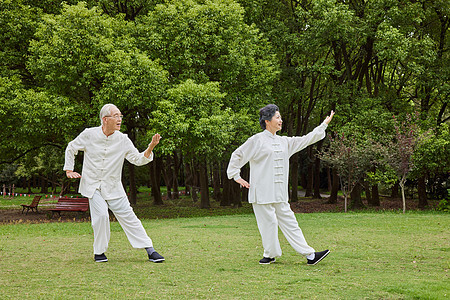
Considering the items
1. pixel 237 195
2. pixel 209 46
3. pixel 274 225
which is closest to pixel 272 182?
pixel 274 225

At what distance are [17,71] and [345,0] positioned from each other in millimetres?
17935

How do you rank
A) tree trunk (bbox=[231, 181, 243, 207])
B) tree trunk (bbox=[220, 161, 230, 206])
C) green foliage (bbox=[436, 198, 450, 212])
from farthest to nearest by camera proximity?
1. tree trunk (bbox=[220, 161, 230, 206])
2. tree trunk (bbox=[231, 181, 243, 207])
3. green foliage (bbox=[436, 198, 450, 212])

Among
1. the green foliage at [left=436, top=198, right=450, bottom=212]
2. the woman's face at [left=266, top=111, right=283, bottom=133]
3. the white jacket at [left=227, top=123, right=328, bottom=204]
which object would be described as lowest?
the green foliage at [left=436, top=198, right=450, bottom=212]

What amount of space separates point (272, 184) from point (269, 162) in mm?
359

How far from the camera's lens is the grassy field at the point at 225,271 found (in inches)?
203

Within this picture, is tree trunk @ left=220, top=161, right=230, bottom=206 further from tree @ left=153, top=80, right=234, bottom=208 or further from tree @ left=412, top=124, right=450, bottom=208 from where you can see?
tree @ left=412, top=124, right=450, bottom=208

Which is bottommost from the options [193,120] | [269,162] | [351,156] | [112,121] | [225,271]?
[225,271]

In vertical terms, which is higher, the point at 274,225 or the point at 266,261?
the point at 274,225

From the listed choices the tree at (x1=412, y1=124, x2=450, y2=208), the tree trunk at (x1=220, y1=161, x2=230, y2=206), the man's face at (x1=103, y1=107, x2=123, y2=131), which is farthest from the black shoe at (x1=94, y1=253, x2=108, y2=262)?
the tree trunk at (x1=220, y1=161, x2=230, y2=206)

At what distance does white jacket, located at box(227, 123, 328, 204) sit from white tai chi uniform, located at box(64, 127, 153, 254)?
5.05 ft

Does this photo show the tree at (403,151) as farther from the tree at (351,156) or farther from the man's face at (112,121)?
the man's face at (112,121)

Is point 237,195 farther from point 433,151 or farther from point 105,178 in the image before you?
point 105,178

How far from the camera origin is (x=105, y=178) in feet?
24.6

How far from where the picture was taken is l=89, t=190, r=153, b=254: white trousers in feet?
24.2
